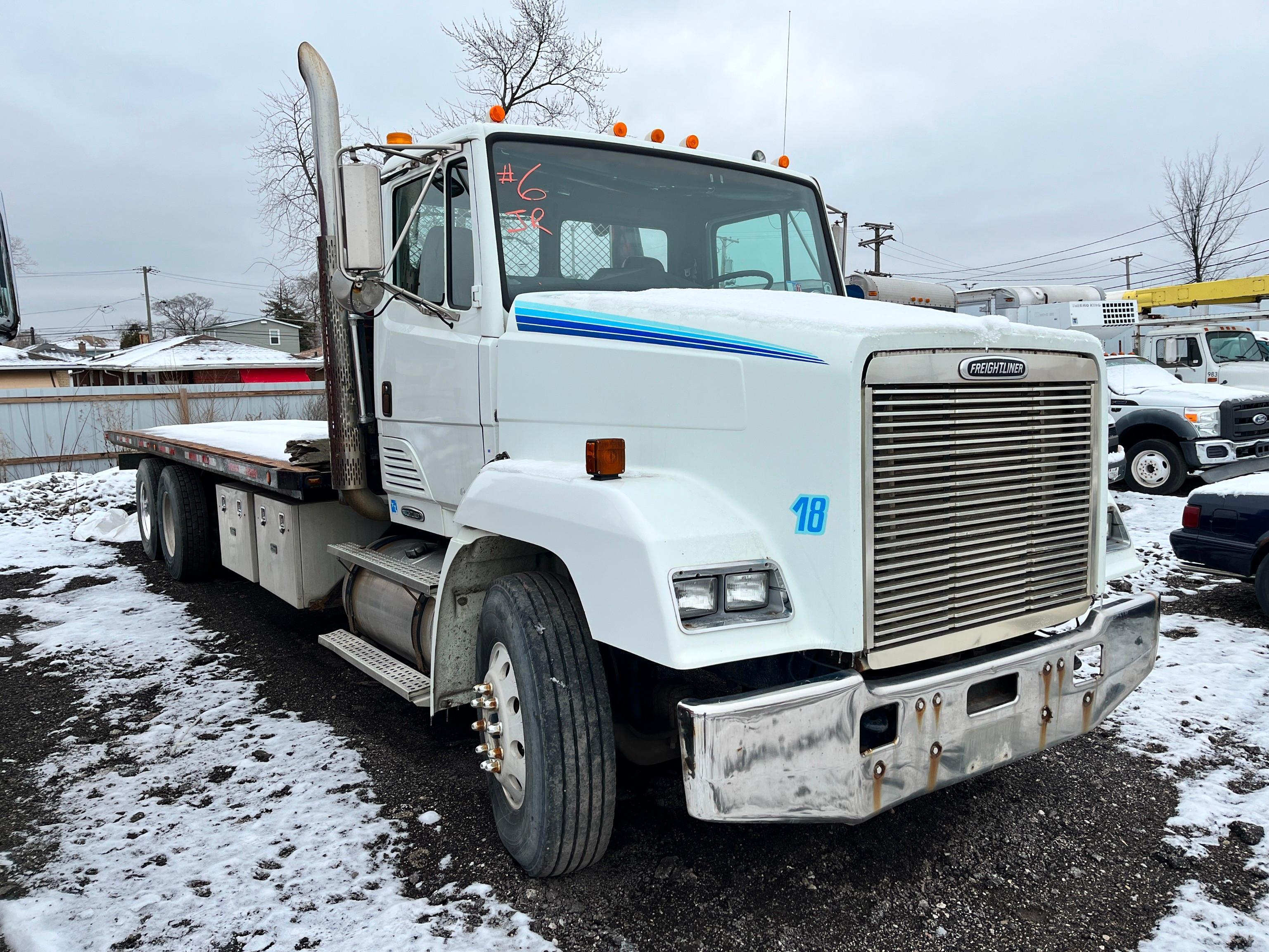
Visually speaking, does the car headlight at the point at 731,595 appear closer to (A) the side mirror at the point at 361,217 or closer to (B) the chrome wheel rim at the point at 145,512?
(A) the side mirror at the point at 361,217

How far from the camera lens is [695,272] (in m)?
3.96

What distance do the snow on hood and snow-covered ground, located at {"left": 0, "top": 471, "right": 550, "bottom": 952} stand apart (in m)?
2.04

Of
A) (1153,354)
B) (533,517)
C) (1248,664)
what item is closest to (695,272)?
→ (533,517)

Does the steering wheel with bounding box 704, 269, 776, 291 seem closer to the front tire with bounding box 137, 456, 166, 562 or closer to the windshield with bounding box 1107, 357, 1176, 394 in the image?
the front tire with bounding box 137, 456, 166, 562

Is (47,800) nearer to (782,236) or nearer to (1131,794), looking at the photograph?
(782,236)

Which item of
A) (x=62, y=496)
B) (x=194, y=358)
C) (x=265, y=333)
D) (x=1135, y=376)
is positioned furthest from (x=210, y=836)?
(x=265, y=333)

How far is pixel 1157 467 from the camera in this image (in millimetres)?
11539

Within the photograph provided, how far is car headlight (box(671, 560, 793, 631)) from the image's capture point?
2477 millimetres

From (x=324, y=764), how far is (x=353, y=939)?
141cm

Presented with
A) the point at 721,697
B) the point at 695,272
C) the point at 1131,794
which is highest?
the point at 695,272

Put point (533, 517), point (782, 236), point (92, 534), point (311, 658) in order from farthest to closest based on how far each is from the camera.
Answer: point (92, 534) → point (311, 658) → point (782, 236) → point (533, 517)

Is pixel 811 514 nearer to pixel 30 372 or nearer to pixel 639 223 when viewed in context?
pixel 639 223

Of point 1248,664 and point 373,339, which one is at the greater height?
point 373,339

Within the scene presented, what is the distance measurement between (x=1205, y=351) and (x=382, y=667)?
14903 millimetres
